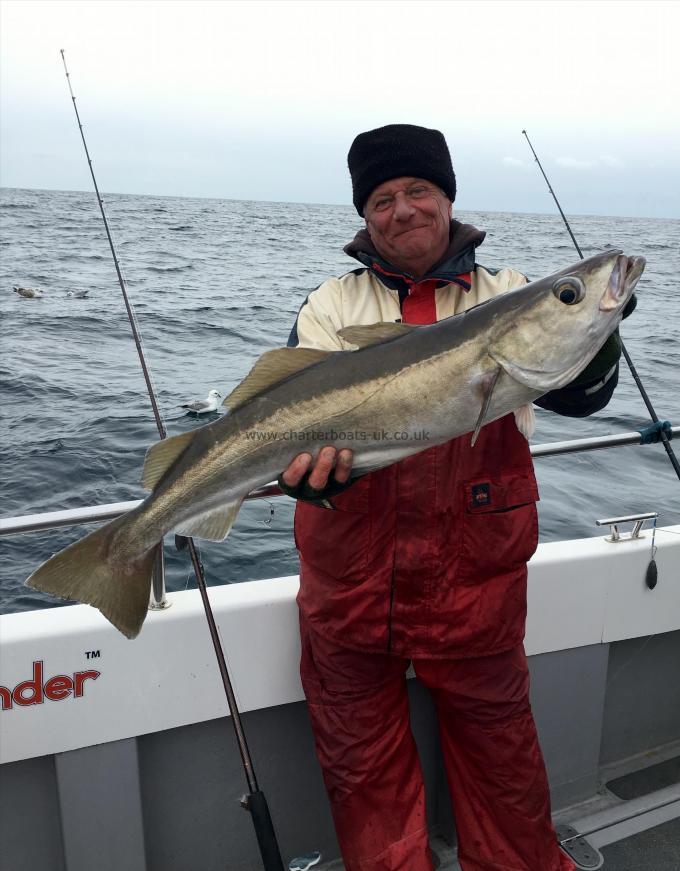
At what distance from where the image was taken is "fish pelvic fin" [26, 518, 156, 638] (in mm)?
2480

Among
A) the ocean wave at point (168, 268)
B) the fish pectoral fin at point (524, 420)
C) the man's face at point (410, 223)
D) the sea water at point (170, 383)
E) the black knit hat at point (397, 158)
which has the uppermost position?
the black knit hat at point (397, 158)

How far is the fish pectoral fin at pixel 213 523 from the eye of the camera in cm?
263

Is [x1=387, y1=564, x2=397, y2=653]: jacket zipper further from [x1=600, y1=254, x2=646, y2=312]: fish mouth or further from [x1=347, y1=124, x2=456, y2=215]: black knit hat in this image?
[x1=347, y1=124, x2=456, y2=215]: black knit hat

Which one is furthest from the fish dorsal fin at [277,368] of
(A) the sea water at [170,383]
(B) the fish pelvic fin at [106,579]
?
(A) the sea water at [170,383]

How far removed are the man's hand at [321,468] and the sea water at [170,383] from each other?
252 cm

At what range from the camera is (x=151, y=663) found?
9.75 feet

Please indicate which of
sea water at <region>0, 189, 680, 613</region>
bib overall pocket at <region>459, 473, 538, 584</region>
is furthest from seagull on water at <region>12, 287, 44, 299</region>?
bib overall pocket at <region>459, 473, 538, 584</region>

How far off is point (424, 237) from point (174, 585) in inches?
183

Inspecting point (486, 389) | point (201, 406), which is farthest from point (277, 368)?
point (201, 406)

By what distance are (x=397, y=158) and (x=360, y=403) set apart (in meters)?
1.15

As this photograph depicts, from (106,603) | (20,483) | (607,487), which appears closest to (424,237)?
(106,603)

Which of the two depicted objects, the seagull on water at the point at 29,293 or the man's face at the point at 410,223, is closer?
the man's face at the point at 410,223

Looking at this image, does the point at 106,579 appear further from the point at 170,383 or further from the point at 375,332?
the point at 170,383

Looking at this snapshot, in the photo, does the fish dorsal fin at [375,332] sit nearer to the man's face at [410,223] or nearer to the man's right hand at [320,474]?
the man's right hand at [320,474]
